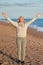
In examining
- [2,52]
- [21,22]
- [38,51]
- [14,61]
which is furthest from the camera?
[38,51]

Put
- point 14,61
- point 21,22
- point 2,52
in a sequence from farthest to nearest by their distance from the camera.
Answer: point 2,52
point 14,61
point 21,22

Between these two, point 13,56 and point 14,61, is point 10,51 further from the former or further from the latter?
point 14,61

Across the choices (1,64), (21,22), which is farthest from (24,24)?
(1,64)

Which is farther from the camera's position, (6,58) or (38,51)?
(38,51)

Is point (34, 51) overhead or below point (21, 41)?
below

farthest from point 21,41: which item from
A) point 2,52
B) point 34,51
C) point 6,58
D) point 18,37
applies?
point 34,51

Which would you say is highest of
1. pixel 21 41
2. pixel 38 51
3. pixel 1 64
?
pixel 21 41

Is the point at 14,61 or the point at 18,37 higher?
the point at 18,37

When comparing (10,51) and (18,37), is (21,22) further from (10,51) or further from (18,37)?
(10,51)

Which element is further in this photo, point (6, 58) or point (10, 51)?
point (10, 51)

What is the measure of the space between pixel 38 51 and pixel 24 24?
17.2ft

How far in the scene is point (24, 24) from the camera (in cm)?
1133

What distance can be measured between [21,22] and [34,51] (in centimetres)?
533

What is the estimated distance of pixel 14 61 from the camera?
12.5 m
